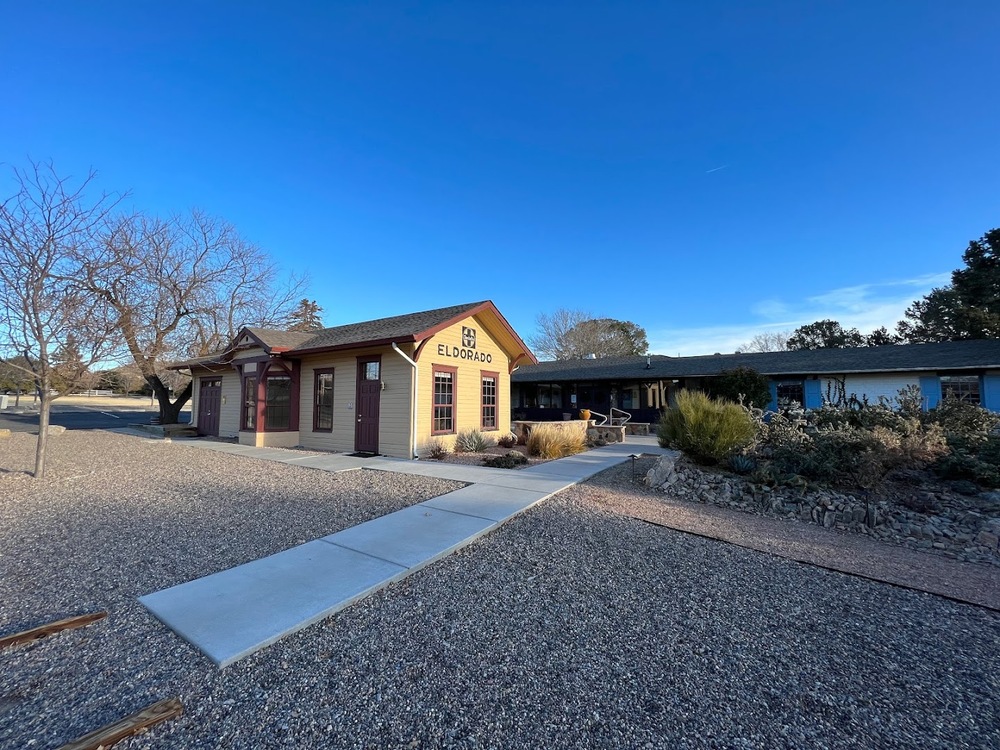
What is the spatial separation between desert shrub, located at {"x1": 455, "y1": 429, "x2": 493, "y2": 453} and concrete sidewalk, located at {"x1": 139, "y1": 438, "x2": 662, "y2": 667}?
5025 mm

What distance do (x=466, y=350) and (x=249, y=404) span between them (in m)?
7.85

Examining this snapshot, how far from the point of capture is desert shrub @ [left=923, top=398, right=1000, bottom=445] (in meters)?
8.98

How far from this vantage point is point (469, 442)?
12.5 metres

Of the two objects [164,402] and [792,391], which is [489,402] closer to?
[792,391]

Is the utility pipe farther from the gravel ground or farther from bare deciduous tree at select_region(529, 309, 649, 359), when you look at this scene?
bare deciduous tree at select_region(529, 309, 649, 359)

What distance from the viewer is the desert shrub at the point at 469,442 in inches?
491

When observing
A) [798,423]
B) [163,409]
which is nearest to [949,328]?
[798,423]

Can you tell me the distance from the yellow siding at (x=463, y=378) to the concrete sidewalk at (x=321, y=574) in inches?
187

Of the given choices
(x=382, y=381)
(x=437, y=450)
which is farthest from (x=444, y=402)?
(x=382, y=381)

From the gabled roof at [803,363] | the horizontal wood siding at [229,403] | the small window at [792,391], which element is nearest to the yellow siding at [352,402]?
the horizontal wood siding at [229,403]

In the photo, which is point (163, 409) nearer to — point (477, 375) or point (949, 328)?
point (477, 375)

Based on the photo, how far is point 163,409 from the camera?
68.4 feet

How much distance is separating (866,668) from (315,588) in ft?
13.4

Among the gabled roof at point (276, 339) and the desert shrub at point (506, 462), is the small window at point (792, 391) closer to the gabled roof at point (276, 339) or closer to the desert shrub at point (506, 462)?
the desert shrub at point (506, 462)
